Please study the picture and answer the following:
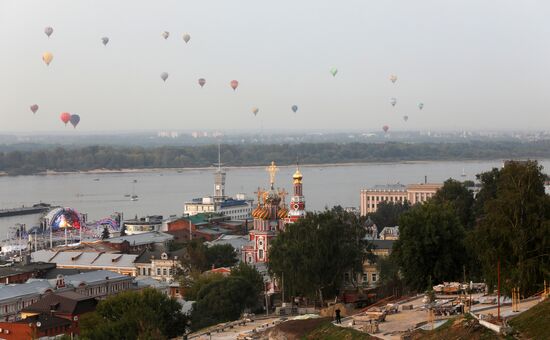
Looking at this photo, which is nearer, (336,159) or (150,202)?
(150,202)

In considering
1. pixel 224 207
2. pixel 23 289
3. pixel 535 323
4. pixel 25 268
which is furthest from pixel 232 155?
pixel 535 323

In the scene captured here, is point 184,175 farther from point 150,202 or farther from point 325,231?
point 325,231

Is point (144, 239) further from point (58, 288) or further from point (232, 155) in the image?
point (232, 155)

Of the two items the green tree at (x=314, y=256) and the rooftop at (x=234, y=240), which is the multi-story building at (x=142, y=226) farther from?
the green tree at (x=314, y=256)

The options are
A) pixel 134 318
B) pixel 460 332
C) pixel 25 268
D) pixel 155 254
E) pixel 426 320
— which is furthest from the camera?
pixel 155 254

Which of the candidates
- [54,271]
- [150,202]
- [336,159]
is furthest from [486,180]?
[336,159]

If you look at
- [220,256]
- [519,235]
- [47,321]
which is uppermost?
[519,235]
